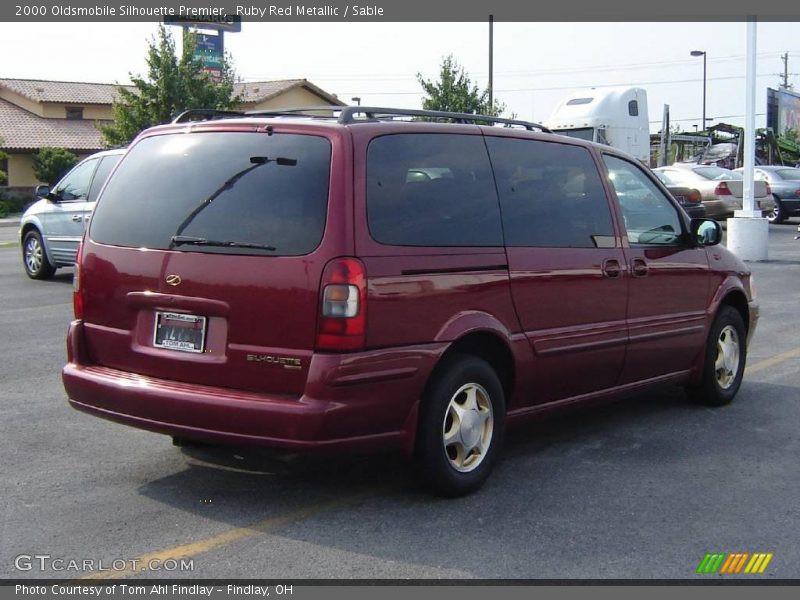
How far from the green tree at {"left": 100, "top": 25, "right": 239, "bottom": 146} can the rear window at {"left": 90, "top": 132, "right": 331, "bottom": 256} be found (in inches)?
1079

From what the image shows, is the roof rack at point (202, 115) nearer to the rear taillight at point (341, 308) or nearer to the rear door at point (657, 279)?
the rear taillight at point (341, 308)

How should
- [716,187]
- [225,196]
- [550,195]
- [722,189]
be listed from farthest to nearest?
[716,187] < [722,189] < [550,195] < [225,196]

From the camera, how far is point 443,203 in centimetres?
514

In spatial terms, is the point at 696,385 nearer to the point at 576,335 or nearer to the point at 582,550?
the point at 576,335

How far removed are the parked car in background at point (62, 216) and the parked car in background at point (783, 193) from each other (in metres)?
18.6

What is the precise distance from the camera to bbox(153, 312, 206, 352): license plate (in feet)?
15.8

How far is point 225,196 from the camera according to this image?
4891 millimetres

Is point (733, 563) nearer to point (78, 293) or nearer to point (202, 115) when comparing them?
point (78, 293)

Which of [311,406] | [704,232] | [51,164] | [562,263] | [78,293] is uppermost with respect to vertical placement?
[51,164]

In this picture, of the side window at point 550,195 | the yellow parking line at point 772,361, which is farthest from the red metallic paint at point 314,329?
the yellow parking line at point 772,361

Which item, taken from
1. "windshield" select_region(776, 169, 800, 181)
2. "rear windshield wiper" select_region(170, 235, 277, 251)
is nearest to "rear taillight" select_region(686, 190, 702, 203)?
"windshield" select_region(776, 169, 800, 181)

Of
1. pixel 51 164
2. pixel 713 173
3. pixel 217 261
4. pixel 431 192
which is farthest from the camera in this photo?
pixel 51 164

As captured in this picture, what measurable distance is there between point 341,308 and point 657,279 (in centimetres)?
270

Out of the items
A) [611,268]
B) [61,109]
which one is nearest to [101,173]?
[611,268]
